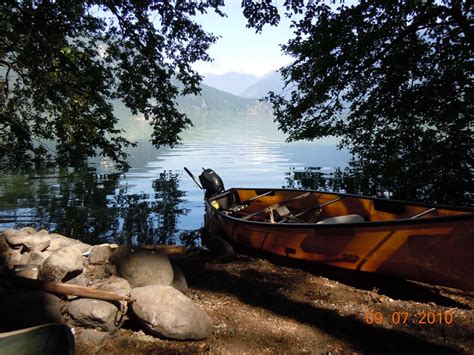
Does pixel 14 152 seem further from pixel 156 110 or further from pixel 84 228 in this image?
pixel 156 110

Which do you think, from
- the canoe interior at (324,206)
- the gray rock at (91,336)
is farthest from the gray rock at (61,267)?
the canoe interior at (324,206)

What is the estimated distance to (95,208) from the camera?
1580 centimetres

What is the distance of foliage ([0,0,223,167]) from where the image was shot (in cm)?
980

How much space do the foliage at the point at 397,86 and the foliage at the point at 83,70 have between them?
12.0ft

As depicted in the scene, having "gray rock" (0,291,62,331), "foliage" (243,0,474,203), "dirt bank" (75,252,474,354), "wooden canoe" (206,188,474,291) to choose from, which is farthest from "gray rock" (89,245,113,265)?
"foliage" (243,0,474,203)

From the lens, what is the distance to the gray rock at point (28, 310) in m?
4.18

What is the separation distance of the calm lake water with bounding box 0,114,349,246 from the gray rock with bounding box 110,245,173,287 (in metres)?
5.69

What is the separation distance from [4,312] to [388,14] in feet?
41.7

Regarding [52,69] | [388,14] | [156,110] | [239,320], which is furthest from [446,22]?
[52,69]

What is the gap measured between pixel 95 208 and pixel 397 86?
1329cm

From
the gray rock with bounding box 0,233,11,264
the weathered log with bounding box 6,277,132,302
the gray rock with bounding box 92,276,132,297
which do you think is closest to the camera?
the weathered log with bounding box 6,277,132,302

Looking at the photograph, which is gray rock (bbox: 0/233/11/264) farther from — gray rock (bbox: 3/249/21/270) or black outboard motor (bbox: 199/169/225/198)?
black outboard motor (bbox: 199/169/225/198)
